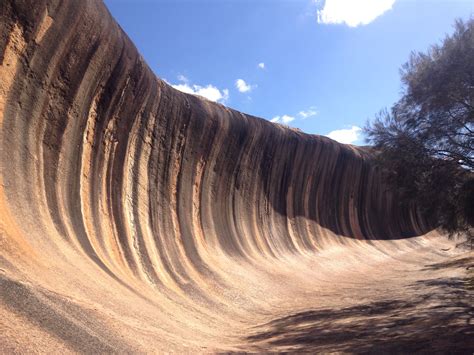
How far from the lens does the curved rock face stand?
19.9 ft

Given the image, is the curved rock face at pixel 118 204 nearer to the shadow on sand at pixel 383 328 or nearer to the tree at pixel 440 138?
the shadow on sand at pixel 383 328

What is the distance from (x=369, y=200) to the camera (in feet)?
103

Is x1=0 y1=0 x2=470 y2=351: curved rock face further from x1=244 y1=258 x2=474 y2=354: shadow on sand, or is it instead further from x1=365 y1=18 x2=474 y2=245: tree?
x1=365 y1=18 x2=474 y2=245: tree

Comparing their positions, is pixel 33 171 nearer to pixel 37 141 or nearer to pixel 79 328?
pixel 37 141

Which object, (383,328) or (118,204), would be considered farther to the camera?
(118,204)

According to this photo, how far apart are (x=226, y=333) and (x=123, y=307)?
2.91 meters

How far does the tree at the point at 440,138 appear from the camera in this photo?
10725 millimetres

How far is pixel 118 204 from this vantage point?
11.1 m

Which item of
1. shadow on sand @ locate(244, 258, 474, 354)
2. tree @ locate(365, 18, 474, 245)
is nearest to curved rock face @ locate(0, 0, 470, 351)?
shadow on sand @ locate(244, 258, 474, 354)

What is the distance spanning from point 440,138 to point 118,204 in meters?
8.98

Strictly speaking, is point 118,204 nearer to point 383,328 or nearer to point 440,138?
point 383,328

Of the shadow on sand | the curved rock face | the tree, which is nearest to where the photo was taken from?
the curved rock face

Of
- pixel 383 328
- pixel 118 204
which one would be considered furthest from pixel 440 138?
pixel 118 204

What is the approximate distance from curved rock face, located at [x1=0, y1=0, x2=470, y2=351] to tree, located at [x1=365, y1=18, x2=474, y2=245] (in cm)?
501
